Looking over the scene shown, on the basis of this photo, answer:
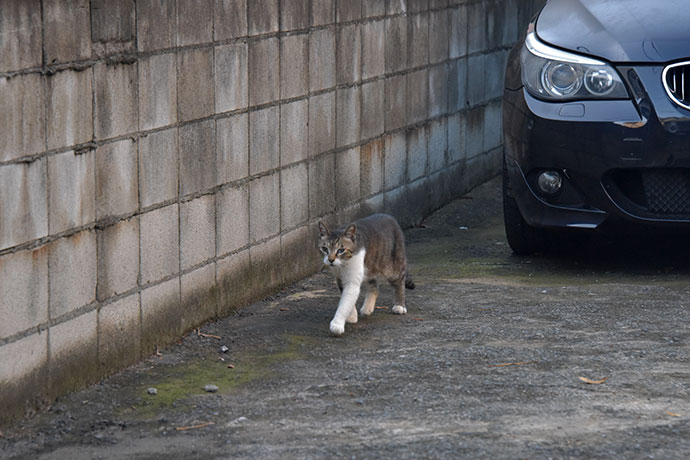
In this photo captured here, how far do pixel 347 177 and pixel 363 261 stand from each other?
4.36ft

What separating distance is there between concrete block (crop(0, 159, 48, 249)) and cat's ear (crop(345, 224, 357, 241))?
1.68m

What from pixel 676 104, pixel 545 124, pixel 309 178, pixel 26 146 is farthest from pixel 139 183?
pixel 676 104

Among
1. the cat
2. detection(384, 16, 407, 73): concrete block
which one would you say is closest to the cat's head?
the cat

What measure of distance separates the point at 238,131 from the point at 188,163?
0.49 meters

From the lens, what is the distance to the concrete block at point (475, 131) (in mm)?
8984

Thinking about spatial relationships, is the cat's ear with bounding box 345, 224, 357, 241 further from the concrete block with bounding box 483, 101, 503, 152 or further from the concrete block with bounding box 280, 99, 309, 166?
the concrete block with bounding box 483, 101, 503, 152

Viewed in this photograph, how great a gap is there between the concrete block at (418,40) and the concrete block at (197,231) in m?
2.73

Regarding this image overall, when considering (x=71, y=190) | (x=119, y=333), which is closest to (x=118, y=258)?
(x=119, y=333)

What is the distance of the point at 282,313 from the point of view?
5691 mm

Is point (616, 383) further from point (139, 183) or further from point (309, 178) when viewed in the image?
point (309, 178)

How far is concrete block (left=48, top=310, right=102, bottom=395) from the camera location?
4270mm

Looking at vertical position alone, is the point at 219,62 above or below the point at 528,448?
above

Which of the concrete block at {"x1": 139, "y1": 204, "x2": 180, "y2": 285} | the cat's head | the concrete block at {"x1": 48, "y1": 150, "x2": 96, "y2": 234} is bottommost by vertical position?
the cat's head

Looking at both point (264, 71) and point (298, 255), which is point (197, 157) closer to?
point (264, 71)
